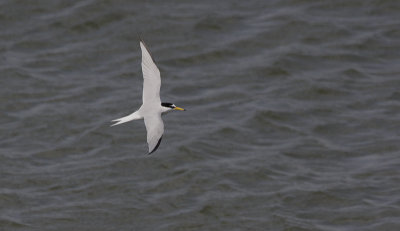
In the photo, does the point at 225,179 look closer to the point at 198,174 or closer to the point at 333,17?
the point at 198,174

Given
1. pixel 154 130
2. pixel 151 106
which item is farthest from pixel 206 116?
pixel 154 130

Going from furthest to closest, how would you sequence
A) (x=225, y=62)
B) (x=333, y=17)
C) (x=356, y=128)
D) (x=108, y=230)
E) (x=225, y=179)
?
(x=333, y=17), (x=225, y=62), (x=356, y=128), (x=225, y=179), (x=108, y=230)

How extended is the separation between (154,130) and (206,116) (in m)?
5.14

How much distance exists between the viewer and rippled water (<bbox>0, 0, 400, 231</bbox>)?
15.1m

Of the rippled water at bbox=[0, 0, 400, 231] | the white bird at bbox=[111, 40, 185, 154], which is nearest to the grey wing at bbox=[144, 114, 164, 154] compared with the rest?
the white bird at bbox=[111, 40, 185, 154]

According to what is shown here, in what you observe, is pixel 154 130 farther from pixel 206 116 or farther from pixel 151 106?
pixel 206 116

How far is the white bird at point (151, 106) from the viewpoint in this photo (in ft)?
39.5

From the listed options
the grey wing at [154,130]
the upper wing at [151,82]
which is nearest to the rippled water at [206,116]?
the upper wing at [151,82]

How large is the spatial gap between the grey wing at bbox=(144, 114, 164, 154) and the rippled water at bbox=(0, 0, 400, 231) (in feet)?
9.76

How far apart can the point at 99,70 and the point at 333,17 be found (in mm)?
5235

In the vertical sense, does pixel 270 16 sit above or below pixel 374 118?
above

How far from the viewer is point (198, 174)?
1584 centimetres

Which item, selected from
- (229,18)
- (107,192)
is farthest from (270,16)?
(107,192)

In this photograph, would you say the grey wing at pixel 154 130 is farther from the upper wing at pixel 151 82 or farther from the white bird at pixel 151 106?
the upper wing at pixel 151 82
